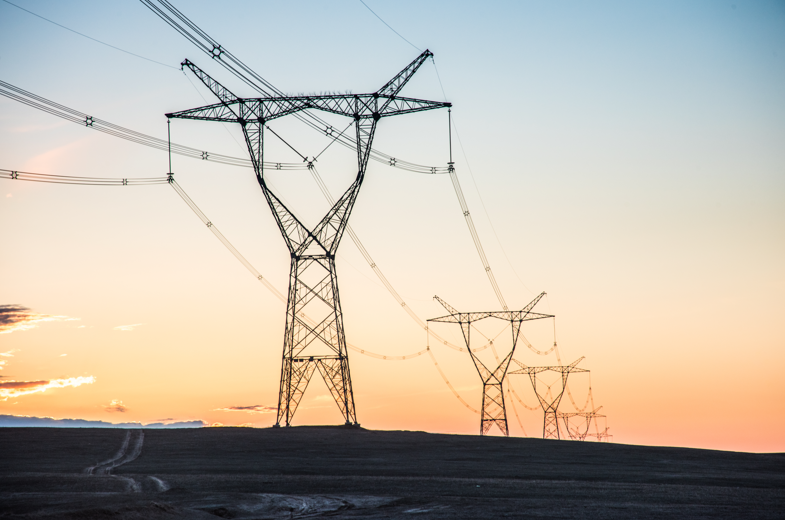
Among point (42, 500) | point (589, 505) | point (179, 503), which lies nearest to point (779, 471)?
point (589, 505)

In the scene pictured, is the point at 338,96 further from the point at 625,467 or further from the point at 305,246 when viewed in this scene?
the point at 625,467

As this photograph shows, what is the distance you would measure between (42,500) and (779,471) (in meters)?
33.1

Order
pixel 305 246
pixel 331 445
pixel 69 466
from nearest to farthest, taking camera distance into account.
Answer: pixel 69 466 → pixel 331 445 → pixel 305 246

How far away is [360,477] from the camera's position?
3002 centimetres

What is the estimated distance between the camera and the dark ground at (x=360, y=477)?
66.9ft

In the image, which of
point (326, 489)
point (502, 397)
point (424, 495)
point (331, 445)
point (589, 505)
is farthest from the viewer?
point (502, 397)

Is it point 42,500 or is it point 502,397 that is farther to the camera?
point 502,397

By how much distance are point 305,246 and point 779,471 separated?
3009cm

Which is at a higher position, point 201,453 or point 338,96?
point 338,96

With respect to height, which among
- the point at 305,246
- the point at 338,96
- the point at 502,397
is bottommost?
the point at 502,397

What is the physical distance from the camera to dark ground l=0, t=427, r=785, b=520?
20406 millimetres

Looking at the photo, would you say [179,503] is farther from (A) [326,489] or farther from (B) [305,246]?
(B) [305,246]

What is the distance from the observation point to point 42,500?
21.7m

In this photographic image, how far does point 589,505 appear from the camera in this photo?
21469mm
